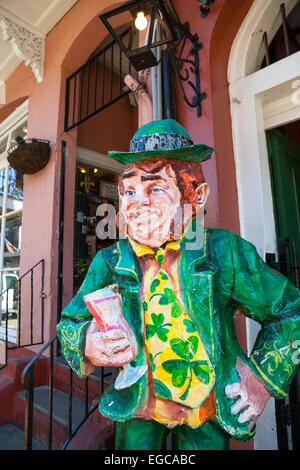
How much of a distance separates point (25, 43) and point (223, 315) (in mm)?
4182

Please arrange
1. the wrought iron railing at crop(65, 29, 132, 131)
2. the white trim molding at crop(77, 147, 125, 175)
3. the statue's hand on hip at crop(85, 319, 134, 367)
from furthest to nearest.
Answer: the white trim molding at crop(77, 147, 125, 175), the wrought iron railing at crop(65, 29, 132, 131), the statue's hand on hip at crop(85, 319, 134, 367)

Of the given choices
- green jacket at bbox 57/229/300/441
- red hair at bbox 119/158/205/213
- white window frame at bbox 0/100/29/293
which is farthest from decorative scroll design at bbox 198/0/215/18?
white window frame at bbox 0/100/29/293

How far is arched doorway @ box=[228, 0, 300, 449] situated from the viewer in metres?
1.87

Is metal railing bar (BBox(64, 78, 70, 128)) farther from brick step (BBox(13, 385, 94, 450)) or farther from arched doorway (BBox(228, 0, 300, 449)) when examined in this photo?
brick step (BBox(13, 385, 94, 450))

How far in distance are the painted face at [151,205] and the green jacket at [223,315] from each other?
115 mm

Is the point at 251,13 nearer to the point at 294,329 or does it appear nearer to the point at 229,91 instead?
the point at 229,91

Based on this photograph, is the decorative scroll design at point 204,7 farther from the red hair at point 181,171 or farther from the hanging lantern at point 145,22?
the red hair at point 181,171

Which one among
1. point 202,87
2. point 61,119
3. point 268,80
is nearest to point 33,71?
point 61,119

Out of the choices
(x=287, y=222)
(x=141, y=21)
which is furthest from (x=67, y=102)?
(x=287, y=222)

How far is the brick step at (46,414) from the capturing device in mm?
2293

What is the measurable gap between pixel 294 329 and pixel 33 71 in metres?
4.44

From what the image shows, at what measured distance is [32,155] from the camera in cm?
344

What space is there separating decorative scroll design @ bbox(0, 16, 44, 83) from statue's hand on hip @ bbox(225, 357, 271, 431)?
4.21m

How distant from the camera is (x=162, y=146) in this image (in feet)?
3.52
